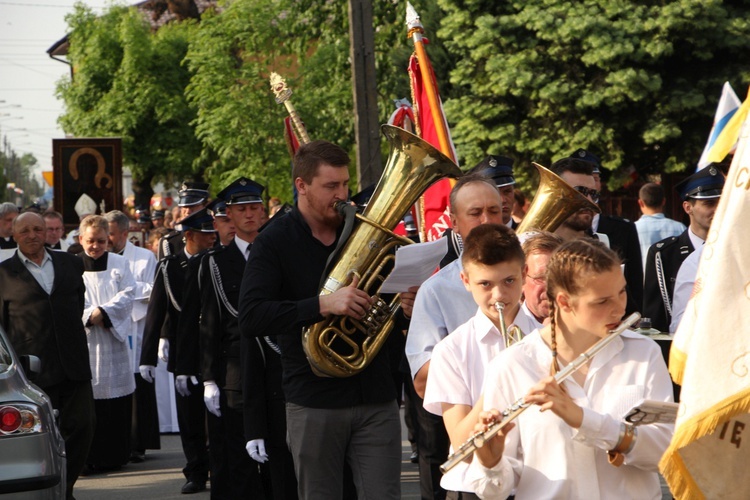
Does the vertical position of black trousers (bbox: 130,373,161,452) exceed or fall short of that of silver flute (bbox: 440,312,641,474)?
it falls short

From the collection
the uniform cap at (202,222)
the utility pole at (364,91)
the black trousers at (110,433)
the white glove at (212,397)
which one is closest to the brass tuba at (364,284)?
the white glove at (212,397)

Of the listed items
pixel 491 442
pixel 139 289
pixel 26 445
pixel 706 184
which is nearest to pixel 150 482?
pixel 139 289

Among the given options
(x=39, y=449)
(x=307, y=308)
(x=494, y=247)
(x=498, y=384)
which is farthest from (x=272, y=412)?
(x=498, y=384)

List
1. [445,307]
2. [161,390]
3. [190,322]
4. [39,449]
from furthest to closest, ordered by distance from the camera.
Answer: [161,390], [190,322], [39,449], [445,307]

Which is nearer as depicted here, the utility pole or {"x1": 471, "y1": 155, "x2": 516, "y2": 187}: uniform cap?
{"x1": 471, "y1": 155, "x2": 516, "y2": 187}: uniform cap

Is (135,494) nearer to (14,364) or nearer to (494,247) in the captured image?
(14,364)

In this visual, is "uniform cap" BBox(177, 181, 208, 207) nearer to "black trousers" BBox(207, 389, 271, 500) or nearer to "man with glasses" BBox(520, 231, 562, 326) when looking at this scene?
"black trousers" BBox(207, 389, 271, 500)

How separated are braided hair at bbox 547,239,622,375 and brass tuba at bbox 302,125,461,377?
72.5 inches

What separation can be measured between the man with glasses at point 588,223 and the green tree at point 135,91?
118 feet

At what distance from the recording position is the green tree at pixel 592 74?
2362 centimetres

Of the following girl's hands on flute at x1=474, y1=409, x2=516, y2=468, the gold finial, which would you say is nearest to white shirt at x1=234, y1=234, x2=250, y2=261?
the gold finial

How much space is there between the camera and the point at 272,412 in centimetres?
698

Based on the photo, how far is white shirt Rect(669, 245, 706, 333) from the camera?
748 centimetres

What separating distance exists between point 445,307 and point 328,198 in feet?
2.53
